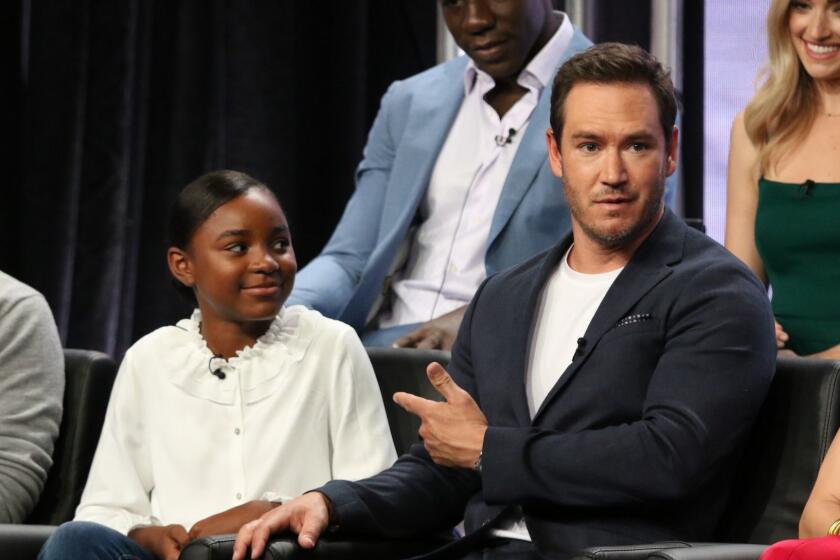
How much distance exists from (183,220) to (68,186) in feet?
5.57

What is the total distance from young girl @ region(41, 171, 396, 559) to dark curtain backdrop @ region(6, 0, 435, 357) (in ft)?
5.53

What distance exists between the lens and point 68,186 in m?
4.61

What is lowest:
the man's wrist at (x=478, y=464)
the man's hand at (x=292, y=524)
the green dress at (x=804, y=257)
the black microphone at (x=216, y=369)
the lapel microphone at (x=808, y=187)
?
the man's hand at (x=292, y=524)

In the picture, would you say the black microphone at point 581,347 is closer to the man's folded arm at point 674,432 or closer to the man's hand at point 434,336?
the man's folded arm at point 674,432

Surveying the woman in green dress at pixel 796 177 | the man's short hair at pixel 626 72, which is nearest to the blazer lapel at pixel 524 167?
the woman in green dress at pixel 796 177

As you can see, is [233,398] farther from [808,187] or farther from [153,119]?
[153,119]

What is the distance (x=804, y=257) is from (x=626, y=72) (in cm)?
80

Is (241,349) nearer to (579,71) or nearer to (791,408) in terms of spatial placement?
(579,71)

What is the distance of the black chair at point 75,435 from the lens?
312cm

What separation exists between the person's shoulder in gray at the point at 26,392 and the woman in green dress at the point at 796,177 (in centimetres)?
148

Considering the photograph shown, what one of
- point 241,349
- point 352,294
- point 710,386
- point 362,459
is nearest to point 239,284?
point 241,349

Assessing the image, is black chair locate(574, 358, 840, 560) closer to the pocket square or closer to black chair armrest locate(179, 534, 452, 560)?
the pocket square

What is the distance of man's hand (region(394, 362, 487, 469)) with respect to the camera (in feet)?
8.17

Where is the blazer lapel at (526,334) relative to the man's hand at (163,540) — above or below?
above
